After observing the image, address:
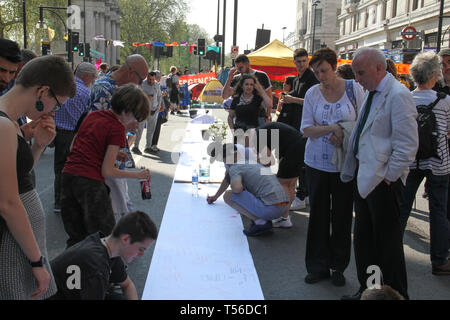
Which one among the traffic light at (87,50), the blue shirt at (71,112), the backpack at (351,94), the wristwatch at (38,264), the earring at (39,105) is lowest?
the wristwatch at (38,264)

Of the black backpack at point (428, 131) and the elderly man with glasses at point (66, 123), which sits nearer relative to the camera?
the black backpack at point (428, 131)

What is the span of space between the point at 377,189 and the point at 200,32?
432ft

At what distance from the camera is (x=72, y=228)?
3.61 metres

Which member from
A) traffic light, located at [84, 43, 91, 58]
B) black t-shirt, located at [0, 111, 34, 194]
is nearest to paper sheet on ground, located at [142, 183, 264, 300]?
black t-shirt, located at [0, 111, 34, 194]

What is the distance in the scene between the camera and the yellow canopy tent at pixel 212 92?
23406mm

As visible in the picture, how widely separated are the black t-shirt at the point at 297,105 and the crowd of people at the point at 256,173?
36.4 inches

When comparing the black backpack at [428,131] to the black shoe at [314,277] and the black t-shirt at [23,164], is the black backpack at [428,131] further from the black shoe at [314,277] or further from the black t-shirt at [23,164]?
the black t-shirt at [23,164]

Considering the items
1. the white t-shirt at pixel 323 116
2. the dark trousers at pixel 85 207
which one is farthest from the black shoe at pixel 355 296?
the dark trousers at pixel 85 207

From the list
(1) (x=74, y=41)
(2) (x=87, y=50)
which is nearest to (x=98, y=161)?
(1) (x=74, y=41)

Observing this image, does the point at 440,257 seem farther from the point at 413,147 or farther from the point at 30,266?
the point at 30,266

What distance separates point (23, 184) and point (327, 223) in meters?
2.82

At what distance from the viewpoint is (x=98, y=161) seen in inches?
137

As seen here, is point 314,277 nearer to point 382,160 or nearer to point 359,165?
point 359,165

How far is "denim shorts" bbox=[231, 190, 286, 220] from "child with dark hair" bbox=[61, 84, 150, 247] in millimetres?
1957
